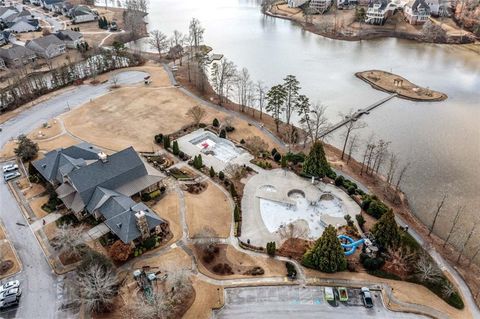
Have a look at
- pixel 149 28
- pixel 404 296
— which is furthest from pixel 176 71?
pixel 404 296

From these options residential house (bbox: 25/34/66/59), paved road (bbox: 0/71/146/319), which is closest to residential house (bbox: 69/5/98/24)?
residential house (bbox: 25/34/66/59)

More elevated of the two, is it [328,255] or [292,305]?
[328,255]

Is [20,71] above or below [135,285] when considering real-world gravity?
above

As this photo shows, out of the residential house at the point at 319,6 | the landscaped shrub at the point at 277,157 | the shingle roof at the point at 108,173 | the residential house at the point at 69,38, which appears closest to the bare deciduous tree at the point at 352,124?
the landscaped shrub at the point at 277,157

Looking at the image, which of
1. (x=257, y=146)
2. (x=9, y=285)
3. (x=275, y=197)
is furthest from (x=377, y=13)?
(x=9, y=285)

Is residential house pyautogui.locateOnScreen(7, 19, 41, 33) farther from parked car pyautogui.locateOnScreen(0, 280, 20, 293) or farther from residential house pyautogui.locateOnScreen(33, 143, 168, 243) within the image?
parked car pyautogui.locateOnScreen(0, 280, 20, 293)

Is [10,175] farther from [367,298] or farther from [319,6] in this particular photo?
[319,6]

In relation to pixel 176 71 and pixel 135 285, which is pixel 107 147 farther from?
pixel 176 71
